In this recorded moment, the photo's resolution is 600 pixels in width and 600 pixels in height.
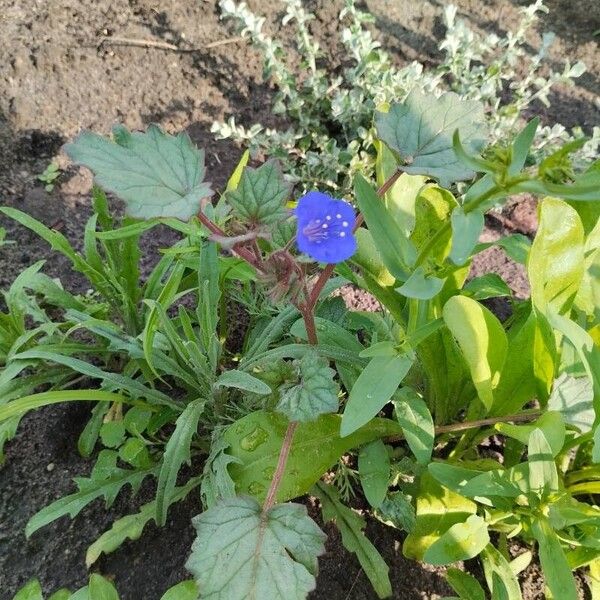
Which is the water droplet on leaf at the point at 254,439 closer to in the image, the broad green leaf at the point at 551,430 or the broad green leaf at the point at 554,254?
the broad green leaf at the point at 551,430

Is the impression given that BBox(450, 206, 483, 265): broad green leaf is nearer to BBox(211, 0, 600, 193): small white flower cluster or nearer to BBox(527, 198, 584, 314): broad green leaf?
BBox(527, 198, 584, 314): broad green leaf

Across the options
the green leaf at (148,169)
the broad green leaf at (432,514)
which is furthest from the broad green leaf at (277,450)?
the green leaf at (148,169)

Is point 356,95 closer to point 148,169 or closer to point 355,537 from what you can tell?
point 148,169

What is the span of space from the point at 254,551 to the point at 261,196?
2.00 feet

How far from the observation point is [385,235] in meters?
1.09

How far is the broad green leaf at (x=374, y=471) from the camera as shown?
1271 mm

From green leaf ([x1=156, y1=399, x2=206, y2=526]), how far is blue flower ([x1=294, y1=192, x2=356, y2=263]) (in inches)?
21.0

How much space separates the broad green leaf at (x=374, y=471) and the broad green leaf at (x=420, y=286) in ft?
1.57

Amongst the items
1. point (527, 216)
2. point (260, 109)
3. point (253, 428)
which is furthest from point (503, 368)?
point (260, 109)

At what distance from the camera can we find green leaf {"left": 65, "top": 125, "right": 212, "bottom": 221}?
0.92 metres

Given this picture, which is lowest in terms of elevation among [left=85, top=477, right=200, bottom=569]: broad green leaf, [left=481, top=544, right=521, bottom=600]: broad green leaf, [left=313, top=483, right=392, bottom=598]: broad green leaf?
[left=85, top=477, right=200, bottom=569]: broad green leaf

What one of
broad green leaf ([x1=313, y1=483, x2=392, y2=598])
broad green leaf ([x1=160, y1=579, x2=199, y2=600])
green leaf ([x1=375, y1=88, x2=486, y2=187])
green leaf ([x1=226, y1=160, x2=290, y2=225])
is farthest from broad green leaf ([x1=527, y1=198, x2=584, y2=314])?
broad green leaf ([x1=160, y1=579, x2=199, y2=600])

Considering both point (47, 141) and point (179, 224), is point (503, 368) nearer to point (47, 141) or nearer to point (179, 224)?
point (179, 224)

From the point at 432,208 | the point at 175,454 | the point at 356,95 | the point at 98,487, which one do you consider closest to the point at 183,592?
the point at 175,454
